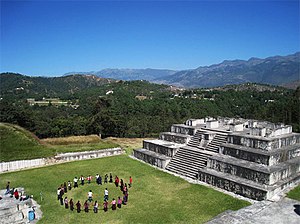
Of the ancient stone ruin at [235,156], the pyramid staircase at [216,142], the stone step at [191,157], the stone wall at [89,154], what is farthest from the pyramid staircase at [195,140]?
the stone wall at [89,154]

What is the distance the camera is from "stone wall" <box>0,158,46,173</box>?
1938 cm

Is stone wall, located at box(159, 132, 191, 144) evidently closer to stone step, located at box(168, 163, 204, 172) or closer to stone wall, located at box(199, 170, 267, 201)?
stone step, located at box(168, 163, 204, 172)

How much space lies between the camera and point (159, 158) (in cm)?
1989

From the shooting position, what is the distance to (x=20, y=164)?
65.7 ft

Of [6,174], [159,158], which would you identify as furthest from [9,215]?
[159,158]

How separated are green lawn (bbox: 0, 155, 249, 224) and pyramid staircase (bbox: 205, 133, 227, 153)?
3.45 metres

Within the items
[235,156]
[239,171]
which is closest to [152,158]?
[235,156]

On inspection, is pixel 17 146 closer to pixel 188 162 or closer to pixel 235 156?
pixel 188 162

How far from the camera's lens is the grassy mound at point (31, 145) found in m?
20.9

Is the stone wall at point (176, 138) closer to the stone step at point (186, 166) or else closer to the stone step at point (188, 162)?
the stone step at point (188, 162)

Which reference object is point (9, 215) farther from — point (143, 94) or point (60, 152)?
point (143, 94)

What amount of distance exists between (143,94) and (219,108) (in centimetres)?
3378

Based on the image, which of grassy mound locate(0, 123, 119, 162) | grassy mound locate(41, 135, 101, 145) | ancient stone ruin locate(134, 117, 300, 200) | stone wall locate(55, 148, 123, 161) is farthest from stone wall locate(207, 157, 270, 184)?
grassy mound locate(41, 135, 101, 145)

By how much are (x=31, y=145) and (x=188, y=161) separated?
43.1 ft
